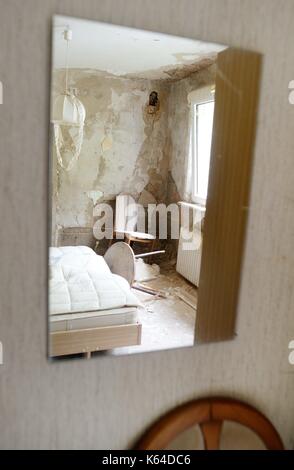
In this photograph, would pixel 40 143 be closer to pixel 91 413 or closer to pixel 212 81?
pixel 212 81

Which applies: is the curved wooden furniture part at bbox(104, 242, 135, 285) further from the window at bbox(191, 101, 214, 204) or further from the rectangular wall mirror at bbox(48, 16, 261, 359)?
the window at bbox(191, 101, 214, 204)

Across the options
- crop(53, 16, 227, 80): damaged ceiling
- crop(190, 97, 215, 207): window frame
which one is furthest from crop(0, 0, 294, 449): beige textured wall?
crop(190, 97, 215, 207): window frame

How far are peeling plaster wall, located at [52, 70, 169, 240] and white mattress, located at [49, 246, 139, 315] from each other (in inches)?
2.3

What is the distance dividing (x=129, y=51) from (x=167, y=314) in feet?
1.85

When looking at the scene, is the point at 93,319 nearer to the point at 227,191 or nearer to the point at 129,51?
the point at 227,191

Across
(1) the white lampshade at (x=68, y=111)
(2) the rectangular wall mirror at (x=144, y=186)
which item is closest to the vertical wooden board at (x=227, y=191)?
(2) the rectangular wall mirror at (x=144, y=186)

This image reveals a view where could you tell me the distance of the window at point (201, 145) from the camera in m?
0.75

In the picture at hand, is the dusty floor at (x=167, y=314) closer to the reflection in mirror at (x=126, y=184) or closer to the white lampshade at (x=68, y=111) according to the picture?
the reflection in mirror at (x=126, y=184)

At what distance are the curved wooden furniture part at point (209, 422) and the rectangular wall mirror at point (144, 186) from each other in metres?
0.16

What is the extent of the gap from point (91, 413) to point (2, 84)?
68 centimetres

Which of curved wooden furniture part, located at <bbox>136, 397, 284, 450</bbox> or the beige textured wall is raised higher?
the beige textured wall

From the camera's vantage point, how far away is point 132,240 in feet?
2.42

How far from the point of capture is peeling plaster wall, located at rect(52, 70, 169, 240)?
649mm

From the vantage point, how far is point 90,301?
70 cm
